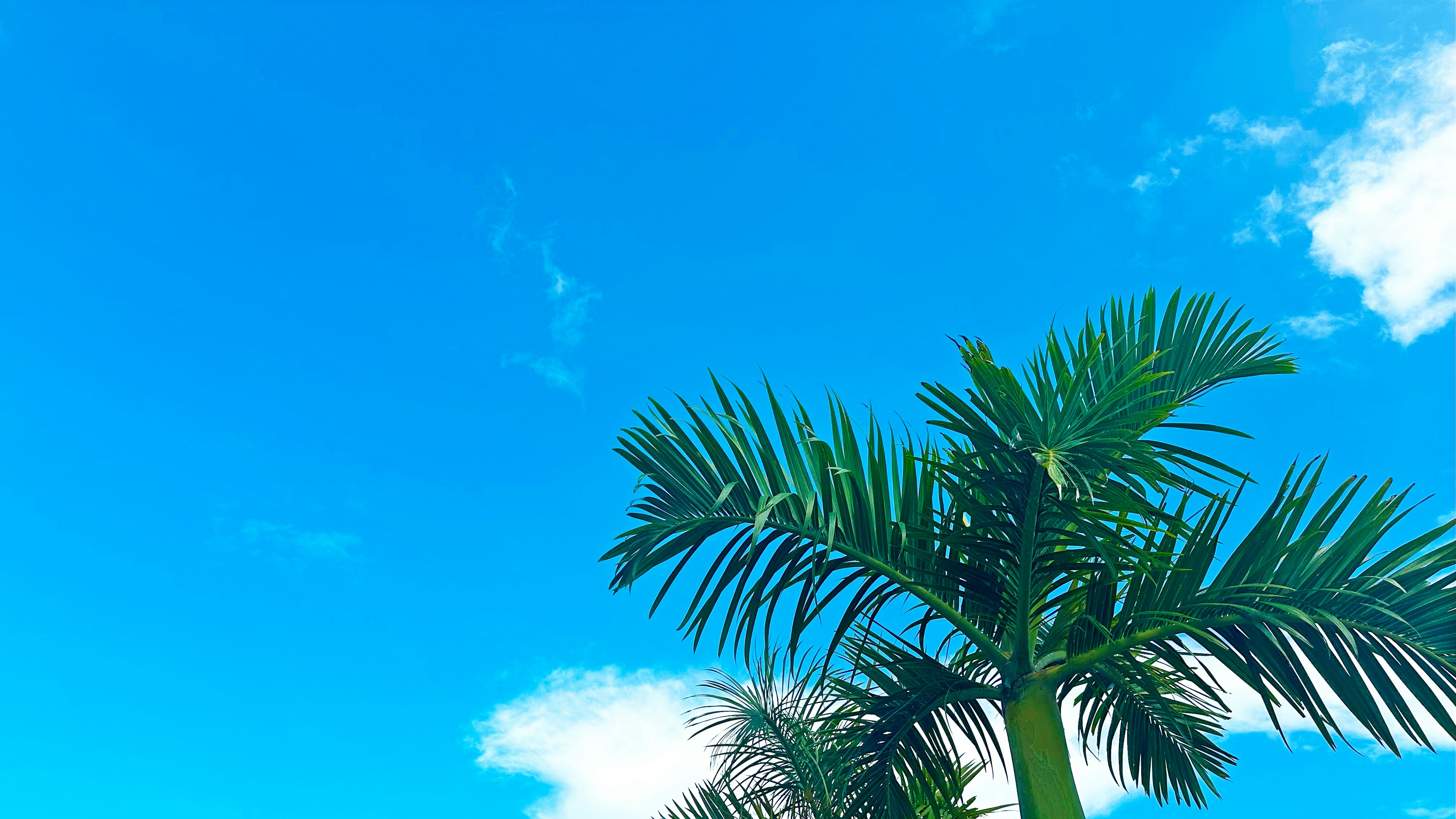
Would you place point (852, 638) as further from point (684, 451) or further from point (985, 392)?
point (985, 392)

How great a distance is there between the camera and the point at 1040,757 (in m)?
3.77

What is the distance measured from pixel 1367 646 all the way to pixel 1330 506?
19.7 inches

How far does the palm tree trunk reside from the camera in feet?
12.2

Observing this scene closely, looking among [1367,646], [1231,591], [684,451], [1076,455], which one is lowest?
[1367,646]

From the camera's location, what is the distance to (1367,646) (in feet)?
11.4

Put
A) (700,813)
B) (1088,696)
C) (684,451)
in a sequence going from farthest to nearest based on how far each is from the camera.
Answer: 1. (700,813)
2. (1088,696)
3. (684,451)

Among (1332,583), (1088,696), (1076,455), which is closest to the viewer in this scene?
(1076,455)

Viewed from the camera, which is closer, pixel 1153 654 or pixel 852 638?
pixel 1153 654

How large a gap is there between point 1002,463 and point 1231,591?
1.01 metres

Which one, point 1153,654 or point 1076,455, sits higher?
point 1076,455

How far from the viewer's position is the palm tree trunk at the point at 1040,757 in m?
3.71

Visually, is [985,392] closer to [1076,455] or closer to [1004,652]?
[1076,455]

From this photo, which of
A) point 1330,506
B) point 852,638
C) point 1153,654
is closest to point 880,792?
point 852,638

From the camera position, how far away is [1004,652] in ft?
13.2
